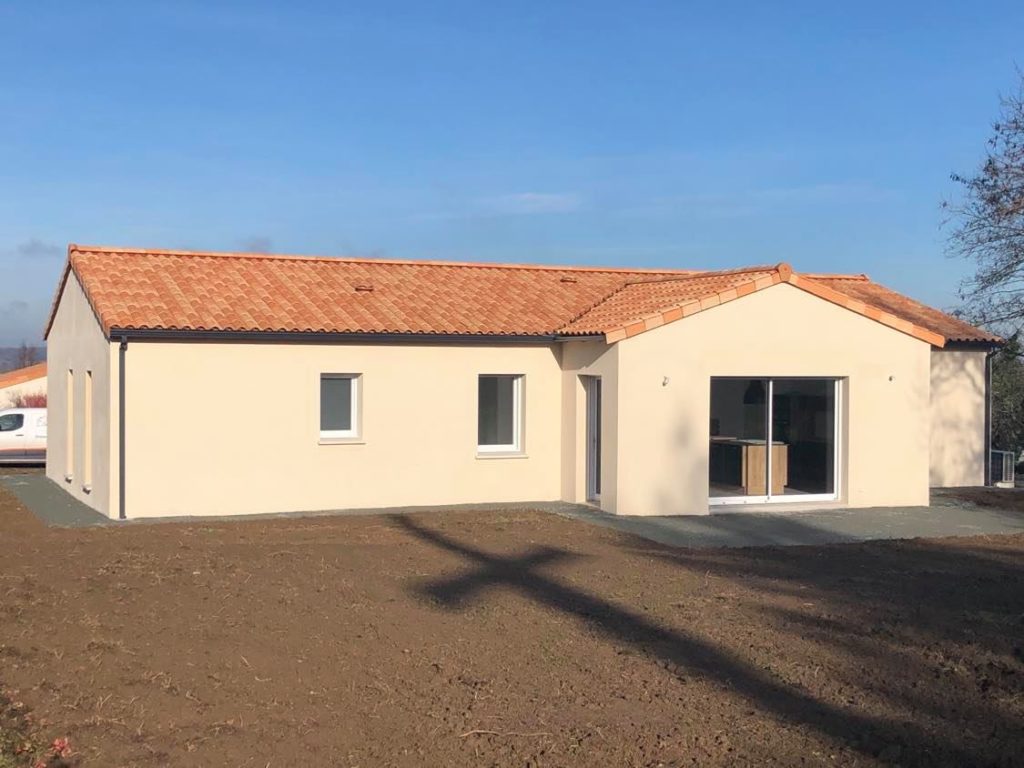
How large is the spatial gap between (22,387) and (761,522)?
3383 centimetres

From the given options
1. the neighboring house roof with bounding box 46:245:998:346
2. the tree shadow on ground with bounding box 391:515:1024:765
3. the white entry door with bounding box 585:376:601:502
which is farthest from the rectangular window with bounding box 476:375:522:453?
the tree shadow on ground with bounding box 391:515:1024:765

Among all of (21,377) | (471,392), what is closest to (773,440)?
(471,392)

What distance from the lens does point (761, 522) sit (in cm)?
1686

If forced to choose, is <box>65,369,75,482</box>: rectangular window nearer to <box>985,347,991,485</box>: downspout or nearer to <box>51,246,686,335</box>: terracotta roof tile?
<box>51,246,686,335</box>: terracotta roof tile

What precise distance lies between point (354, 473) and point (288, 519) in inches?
61.6

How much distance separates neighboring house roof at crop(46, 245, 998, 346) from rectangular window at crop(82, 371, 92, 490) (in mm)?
1736

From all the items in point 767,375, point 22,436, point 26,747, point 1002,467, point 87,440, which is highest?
point 767,375

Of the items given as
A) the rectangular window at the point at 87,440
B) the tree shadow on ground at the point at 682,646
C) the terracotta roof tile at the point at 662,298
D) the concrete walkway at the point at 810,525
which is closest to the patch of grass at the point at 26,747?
the tree shadow on ground at the point at 682,646

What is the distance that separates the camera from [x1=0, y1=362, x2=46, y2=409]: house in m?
42.0

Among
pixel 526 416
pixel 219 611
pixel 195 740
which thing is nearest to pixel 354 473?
pixel 526 416

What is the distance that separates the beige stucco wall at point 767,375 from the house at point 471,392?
3cm

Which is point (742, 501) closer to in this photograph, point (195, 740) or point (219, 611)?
point (219, 611)

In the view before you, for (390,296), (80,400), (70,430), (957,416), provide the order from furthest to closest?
(957,416), (70,430), (80,400), (390,296)

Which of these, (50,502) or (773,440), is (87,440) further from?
(773,440)
